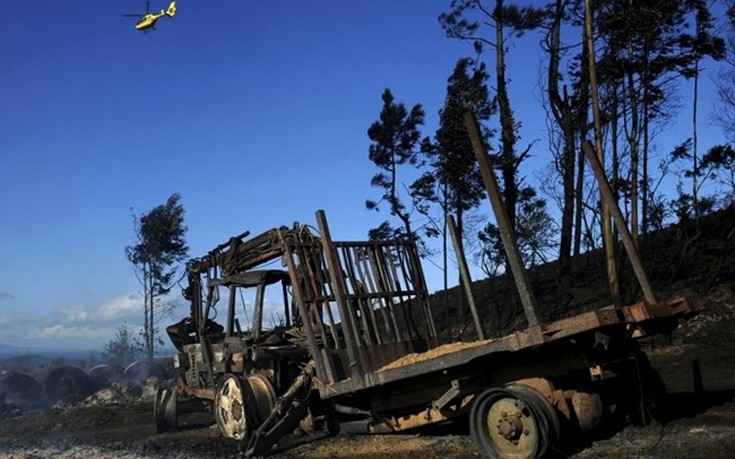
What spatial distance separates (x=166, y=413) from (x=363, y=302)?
5460mm

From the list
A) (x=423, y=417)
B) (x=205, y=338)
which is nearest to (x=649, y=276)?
(x=205, y=338)

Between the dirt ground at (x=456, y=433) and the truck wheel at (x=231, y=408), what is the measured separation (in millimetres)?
199

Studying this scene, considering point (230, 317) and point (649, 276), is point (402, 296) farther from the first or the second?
point (649, 276)

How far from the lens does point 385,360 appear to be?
8500 millimetres

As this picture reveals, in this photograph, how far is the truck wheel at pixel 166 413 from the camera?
12.0m

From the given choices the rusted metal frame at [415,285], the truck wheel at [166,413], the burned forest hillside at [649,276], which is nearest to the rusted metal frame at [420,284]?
the rusted metal frame at [415,285]

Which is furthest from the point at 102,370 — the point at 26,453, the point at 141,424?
the point at 26,453

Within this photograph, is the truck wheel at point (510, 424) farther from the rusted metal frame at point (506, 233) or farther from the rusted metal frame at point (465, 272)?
the rusted metal frame at point (465, 272)

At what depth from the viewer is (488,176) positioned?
21.9 ft

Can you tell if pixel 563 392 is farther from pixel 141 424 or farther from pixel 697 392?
pixel 141 424

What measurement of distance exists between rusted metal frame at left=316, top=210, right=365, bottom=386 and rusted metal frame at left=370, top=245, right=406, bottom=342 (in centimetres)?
93

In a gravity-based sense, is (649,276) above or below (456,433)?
above

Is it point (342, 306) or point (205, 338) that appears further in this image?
point (205, 338)

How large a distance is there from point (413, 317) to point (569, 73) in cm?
1592
